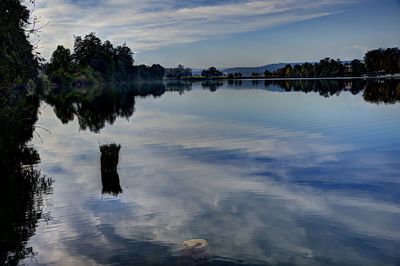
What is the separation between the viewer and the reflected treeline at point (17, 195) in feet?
49.9

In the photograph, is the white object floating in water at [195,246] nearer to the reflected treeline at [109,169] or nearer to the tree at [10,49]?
the reflected treeline at [109,169]

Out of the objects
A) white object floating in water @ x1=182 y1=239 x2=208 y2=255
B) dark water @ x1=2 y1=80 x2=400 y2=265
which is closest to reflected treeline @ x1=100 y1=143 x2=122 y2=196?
dark water @ x1=2 y1=80 x2=400 y2=265

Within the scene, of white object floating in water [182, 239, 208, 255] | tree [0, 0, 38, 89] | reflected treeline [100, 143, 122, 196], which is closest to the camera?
white object floating in water [182, 239, 208, 255]

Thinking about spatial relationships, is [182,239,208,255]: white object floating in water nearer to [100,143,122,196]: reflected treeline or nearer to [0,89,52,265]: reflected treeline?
[0,89,52,265]: reflected treeline

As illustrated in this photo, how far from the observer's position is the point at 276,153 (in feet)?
104

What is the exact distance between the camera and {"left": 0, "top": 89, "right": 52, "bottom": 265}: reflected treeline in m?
15.2

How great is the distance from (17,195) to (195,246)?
1040 cm

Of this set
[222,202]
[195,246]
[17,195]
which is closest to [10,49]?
[17,195]

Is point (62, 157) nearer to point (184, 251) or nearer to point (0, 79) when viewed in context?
point (0, 79)

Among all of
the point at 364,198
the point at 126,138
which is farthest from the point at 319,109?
the point at 364,198

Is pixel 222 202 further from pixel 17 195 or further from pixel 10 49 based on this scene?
pixel 10 49

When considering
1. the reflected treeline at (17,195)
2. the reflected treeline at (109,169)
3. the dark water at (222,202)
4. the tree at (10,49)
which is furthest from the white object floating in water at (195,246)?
the tree at (10,49)

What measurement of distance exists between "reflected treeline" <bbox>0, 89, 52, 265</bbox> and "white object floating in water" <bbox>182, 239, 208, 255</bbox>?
501 cm

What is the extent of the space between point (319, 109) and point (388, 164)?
43257 millimetres
